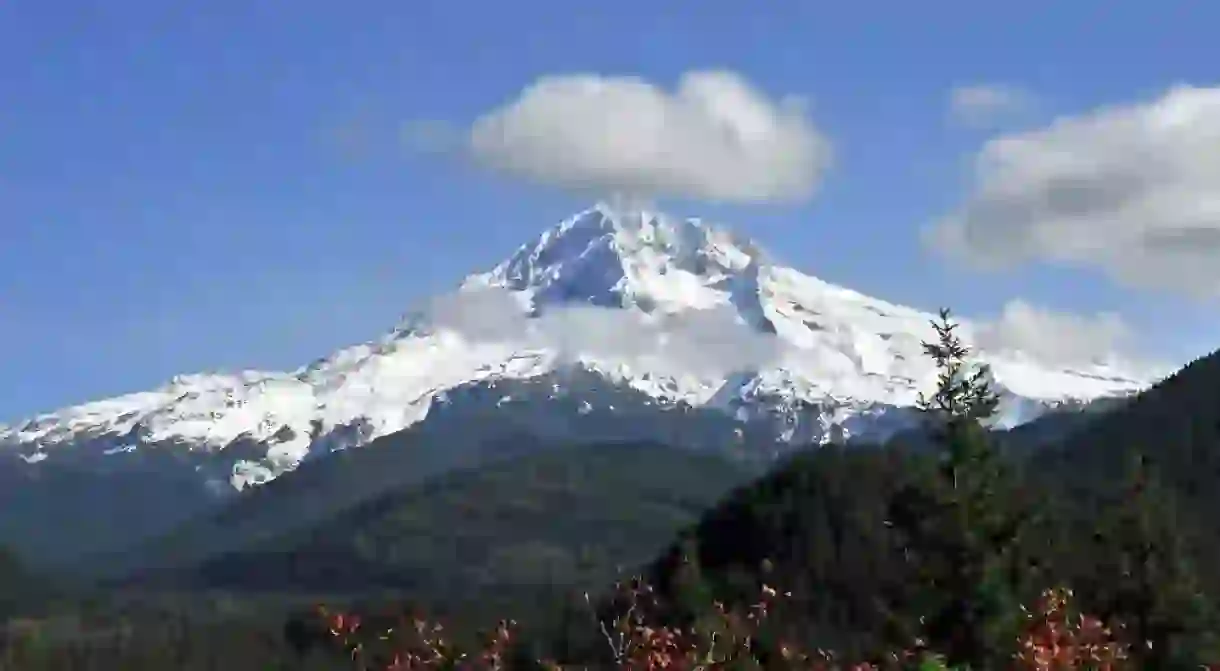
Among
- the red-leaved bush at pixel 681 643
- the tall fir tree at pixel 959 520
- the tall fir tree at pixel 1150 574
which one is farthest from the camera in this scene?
the tall fir tree at pixel 1150 574

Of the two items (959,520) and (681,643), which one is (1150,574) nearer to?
(959,520)

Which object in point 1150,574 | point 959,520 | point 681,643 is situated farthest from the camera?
point 1150,574

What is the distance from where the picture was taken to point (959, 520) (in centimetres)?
3734

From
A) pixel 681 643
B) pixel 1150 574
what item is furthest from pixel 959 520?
pixel 1150 574

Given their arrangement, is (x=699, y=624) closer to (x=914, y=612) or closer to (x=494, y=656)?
(x=494, y=656)

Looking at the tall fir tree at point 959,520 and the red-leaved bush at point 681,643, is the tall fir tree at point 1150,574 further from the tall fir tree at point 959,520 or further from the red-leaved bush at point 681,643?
the red-leaved bush at point 681,643

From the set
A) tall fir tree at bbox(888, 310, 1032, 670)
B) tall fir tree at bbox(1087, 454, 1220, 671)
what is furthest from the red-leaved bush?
tall fir tree at bbox(1087, 454, 1220, 671)

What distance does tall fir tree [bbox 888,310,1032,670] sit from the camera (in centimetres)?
3681

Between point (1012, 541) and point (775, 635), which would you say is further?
point (1012, 541)

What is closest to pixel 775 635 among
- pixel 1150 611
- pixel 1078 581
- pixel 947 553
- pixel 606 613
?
pixel 606 613

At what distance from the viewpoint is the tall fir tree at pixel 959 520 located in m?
36.8

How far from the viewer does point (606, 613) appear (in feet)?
68.8

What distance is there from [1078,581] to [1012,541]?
35318 mm

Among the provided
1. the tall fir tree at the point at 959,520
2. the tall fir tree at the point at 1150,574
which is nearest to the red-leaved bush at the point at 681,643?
the tall fir tree at the point at 959,520
